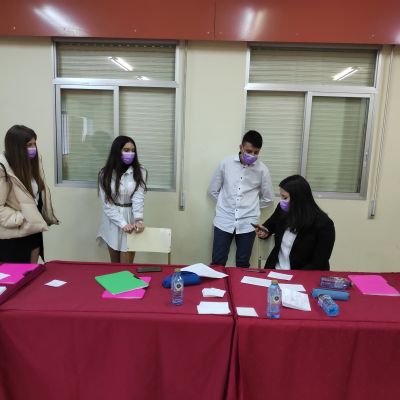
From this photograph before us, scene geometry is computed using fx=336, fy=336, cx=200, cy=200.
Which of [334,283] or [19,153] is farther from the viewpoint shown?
[19,153]

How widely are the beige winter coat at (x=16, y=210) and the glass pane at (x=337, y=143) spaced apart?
239cm

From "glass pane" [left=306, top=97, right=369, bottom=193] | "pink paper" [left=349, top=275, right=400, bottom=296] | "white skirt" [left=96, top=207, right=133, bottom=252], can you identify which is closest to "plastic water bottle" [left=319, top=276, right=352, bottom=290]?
"pink paper" [left=349, top=275, right=400, bottom=296]

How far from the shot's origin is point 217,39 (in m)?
2.82

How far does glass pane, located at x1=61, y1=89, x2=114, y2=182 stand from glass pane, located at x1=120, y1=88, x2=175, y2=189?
0.17 metres

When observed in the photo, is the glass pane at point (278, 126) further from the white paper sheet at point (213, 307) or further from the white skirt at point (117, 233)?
the white paper sheet at point (213, 307)

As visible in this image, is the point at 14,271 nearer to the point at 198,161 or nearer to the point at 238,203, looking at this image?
the point at 238,203

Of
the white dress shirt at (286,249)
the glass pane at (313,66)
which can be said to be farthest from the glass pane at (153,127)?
the white dress shirt at (286,249)

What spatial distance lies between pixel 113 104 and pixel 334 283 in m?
2.45

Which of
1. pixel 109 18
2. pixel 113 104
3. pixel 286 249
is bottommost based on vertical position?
pixel 286 249

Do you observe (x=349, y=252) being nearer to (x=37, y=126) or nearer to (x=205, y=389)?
(x=205, y=389)

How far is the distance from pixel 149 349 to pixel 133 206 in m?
1.32

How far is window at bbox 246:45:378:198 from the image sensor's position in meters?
3.04

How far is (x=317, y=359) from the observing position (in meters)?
1.35

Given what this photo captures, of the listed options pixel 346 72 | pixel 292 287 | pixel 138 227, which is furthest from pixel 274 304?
pixel 346 72
